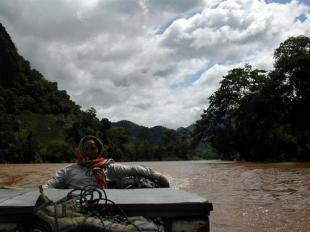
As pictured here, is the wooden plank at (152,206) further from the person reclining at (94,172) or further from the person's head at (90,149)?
the person's head at (90,149)

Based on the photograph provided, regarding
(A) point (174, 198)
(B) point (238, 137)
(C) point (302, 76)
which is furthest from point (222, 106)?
(A) point (174, 198)

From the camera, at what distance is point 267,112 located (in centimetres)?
3894

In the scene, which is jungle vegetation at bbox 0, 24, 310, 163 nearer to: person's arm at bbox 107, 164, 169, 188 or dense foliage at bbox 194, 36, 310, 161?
dense foliage at bbox 194, 36, 310, 161

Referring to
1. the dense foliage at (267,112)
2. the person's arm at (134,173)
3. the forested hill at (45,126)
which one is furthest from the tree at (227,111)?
the person's arm at (134,173)

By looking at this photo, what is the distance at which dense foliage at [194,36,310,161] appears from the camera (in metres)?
38.6

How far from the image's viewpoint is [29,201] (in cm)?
380

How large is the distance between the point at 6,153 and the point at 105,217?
68.0 metres

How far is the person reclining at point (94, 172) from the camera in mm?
5320

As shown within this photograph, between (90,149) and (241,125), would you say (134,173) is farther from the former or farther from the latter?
(241,125)

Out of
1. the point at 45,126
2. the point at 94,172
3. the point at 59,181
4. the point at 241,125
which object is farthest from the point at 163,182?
the point at 45,126

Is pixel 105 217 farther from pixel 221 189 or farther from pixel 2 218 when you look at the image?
pixel 221 189

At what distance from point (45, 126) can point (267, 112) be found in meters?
68.1

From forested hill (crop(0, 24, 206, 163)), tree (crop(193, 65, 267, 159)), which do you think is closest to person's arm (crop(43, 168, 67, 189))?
tree (crop(193, 65, 267, 159))

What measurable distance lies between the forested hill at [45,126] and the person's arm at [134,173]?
64.9 m
